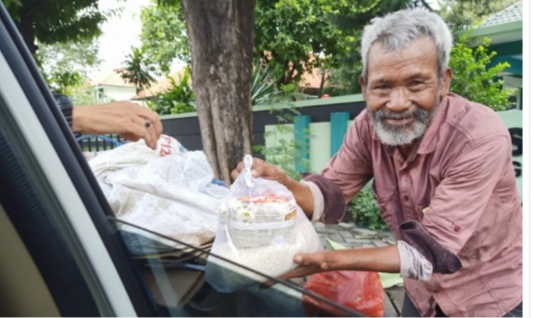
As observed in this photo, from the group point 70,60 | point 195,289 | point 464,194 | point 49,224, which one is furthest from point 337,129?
point 49,224

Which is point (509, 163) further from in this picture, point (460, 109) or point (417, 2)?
point (417, 2)

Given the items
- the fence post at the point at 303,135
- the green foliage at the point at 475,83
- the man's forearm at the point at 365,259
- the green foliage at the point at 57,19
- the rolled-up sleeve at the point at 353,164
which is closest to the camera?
the man's forearm at the point at 365,259

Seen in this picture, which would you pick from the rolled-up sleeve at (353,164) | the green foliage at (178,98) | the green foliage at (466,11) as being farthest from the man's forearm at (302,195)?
the green foliage at (178,98)

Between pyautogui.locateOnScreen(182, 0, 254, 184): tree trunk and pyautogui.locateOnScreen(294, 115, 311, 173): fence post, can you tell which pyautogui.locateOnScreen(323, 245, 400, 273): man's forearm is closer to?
pyautogui.locateOnScreen(182, 0, 254, 184): tree trunk

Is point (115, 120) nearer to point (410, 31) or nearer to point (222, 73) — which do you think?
point (410, 31)

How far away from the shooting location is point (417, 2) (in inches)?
132

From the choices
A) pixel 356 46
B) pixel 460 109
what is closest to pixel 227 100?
pixel 356 46

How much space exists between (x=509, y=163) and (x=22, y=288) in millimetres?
1107

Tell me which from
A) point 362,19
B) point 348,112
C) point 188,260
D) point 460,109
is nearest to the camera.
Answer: point 188,260

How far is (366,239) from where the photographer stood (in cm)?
276

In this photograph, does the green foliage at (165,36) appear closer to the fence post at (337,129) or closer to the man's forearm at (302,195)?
the fence post at (337,129)

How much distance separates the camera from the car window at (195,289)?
2.01 ft

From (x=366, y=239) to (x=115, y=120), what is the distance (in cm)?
218

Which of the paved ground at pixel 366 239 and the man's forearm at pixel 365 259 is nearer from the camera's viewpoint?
the man's forearm at pixel 365 259
